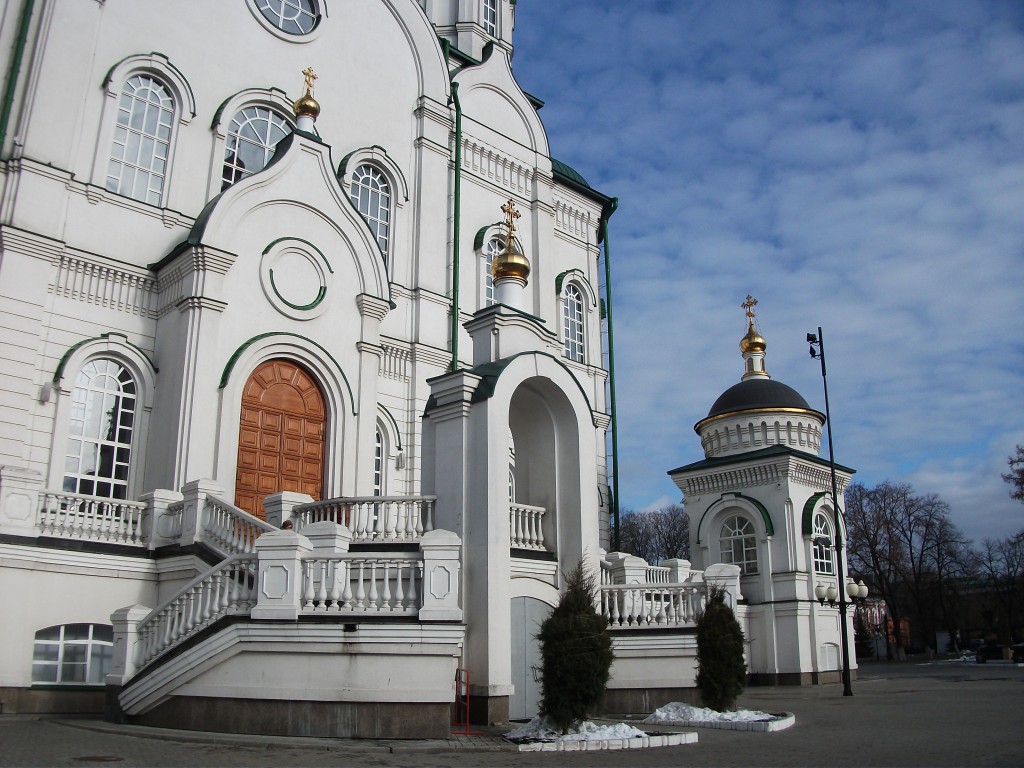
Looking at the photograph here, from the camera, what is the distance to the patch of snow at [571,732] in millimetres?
11039

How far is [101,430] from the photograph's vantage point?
17.0 m

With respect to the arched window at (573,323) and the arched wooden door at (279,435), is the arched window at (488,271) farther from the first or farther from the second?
the arched wooden door at (279,435)

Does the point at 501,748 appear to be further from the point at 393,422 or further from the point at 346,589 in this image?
the point at 393,422

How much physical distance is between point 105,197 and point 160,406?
4.34 m

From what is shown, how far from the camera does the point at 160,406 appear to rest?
1731 cm

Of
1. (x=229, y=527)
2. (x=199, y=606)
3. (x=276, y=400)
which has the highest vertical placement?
(x=276, y=400)

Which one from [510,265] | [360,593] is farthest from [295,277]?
[360,593]

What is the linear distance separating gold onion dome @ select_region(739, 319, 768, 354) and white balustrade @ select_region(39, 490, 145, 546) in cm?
2609

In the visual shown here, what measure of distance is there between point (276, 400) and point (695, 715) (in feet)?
33.2

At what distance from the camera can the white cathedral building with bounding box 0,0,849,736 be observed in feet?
38.8

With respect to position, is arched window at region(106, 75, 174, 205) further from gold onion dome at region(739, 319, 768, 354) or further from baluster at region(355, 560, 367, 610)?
gold onion dome at region(739, 319, 768, 354)

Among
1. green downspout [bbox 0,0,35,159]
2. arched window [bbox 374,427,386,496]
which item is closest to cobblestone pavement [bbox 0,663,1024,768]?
arched window [bbox 374,427,386,496]

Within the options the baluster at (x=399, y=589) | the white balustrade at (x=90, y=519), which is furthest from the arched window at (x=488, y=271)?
the baluster at (x=399, y=589)

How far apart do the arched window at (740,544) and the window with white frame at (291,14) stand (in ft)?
65.9
